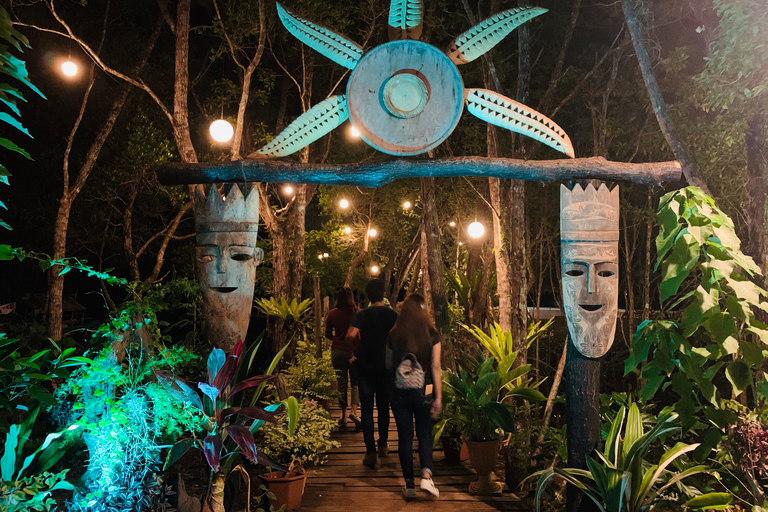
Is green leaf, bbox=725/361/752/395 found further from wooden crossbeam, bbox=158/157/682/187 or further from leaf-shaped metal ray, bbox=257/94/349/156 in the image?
leaf-shaped metal ray, bbox=257/94/349/156

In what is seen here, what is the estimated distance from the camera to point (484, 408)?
16.5 feet

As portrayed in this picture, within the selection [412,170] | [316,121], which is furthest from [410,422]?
[316,121]

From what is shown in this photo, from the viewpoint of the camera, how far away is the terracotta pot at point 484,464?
4.80 meters

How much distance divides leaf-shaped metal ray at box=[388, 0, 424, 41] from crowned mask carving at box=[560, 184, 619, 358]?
1638 millimetres

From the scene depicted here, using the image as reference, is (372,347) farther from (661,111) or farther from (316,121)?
(661,111)

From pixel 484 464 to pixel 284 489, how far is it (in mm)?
1749

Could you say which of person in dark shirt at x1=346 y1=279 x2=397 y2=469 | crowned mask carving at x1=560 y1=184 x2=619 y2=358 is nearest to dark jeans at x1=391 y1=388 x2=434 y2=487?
person in dark shirt at x1=346 y1=279 x2=397 y2=469

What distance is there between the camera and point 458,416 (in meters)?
5.30

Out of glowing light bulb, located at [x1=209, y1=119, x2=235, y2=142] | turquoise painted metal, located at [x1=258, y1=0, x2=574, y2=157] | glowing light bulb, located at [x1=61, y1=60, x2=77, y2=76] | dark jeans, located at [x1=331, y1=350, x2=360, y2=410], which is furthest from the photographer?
glowing light bulb, located at [x1=61, y1=60, x2=77, y2=76]

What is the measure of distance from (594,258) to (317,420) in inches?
109

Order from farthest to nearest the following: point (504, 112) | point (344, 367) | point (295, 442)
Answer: point (344, 367) → point (295, 442) → point (504, 112)

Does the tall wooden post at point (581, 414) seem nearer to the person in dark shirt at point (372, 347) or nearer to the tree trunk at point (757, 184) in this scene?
the person in dark shirt at point (372, 347)

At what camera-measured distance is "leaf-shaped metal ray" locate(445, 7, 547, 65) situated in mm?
3822

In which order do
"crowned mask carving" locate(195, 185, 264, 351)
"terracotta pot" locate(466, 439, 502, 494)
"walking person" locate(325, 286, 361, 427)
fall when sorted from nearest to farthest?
"crowned mask carving" locate(195, 185, 264, 351) → "terracotta pot" locate(466, 439, 502, 494) → "walking person" locate(325, 286, 361, 427)
